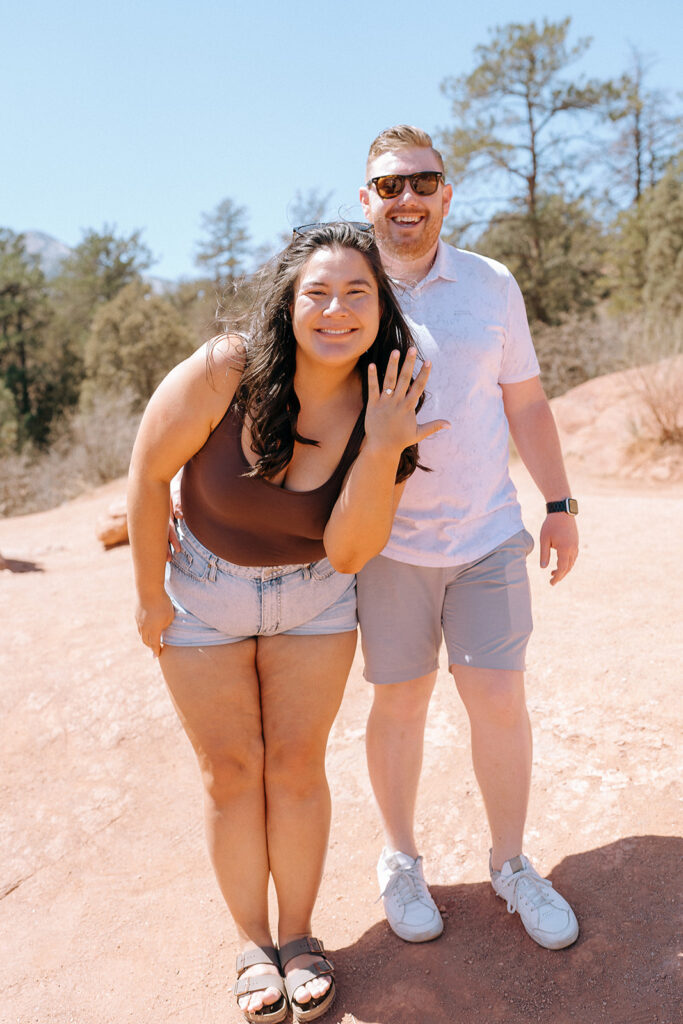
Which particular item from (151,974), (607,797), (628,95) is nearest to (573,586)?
(607,797)

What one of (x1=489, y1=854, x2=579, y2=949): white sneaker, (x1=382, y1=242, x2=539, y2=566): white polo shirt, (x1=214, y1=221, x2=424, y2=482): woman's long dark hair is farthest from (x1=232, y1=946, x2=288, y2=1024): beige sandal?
(x1=214, y1=221, x2=424, y2=482): woman's long dark hair

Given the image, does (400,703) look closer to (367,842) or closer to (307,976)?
(307,976)

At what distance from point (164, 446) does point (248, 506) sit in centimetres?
21

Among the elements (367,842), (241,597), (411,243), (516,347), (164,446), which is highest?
(411,243)

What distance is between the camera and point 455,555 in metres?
1.93

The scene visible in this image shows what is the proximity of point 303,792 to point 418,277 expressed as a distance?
1.23 m

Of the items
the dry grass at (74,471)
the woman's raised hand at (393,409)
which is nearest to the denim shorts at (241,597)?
the woman's raised hand at (393,409)

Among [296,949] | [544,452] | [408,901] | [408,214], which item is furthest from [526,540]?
[296,949]

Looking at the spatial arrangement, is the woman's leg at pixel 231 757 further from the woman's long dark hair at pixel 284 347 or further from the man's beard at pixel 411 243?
the man's beard at pixel 411 243

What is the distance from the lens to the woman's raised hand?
1.63 meters

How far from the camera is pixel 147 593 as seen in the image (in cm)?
184

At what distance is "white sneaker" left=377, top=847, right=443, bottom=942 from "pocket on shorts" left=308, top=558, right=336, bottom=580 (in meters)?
0.79

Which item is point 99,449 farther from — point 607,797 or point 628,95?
point 607,797

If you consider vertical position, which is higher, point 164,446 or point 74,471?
point 164,446
